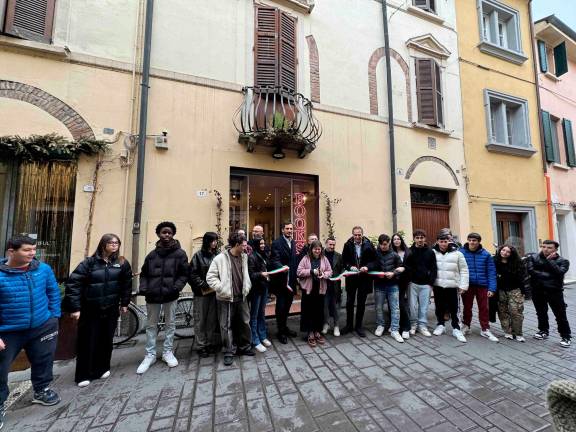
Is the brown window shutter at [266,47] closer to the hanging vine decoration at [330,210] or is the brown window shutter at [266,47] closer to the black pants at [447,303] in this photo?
the hanging vine decoration at [330,210]

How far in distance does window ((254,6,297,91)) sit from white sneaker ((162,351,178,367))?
5386mm

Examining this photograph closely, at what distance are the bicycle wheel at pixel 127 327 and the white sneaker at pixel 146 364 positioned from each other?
0.96 m

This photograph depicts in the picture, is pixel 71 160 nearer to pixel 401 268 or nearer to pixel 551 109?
pixel 401 268

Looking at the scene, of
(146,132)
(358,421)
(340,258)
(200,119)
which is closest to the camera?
(358,421)

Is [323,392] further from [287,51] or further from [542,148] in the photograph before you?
[542,148]

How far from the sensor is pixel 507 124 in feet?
31.0

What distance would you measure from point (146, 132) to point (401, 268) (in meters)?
5.13

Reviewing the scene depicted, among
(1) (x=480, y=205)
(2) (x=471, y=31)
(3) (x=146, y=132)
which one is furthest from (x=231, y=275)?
(2) (x=471, y=31)

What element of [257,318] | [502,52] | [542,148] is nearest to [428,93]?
[502,52]

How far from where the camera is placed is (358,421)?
2.47 m

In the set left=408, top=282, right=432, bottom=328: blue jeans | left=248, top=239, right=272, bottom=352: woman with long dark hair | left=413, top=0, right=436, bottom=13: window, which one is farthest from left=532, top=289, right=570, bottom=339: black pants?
left=413, top=0, right=436, bottom=13: window

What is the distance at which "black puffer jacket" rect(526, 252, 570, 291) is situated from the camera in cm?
427

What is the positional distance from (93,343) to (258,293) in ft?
6.83

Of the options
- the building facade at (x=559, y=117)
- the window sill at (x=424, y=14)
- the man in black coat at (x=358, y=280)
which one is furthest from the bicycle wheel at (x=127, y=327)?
A: the building facade at (x=559, y=117)
